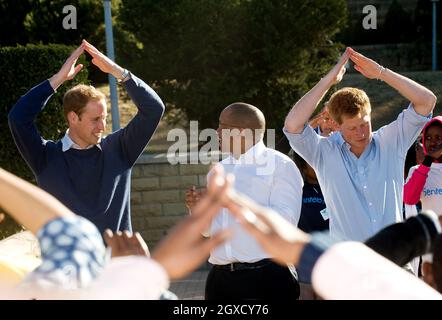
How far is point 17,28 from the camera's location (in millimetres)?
18891

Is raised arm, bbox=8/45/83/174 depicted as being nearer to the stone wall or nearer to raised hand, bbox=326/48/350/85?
raised hand, bbox=326/48/350/85

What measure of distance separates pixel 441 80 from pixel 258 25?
7.71m

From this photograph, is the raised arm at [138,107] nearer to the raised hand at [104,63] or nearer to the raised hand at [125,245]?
the raised hand at [104,63]

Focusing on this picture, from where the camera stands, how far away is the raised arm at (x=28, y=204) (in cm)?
146

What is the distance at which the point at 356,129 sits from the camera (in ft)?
11.4

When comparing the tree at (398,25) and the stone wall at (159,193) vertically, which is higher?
the tree at (398,25)

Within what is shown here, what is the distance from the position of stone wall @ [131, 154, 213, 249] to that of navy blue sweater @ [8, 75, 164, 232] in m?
3.68

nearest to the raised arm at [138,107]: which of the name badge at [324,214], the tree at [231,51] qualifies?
the name badge at [324,214]

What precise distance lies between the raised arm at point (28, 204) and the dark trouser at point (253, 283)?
2.29 m

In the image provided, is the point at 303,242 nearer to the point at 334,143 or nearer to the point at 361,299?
the point at 361,299

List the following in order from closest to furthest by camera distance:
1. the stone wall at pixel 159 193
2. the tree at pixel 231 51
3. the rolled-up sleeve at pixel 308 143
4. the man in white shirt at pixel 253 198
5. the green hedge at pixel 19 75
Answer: the rolled-up sleeve at pixel 308 143 → the man in white shirt at pixel 253 198 → the stone wall at pixel 159 193 → the green hedge at pixel 19 75 → the tree at pixel 231 51

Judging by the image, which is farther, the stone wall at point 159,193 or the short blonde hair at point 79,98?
the stone wall at point 159,193

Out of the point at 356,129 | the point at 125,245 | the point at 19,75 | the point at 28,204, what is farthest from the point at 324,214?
the point at 19,75
